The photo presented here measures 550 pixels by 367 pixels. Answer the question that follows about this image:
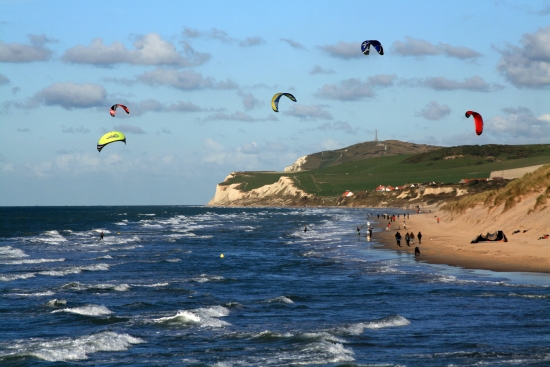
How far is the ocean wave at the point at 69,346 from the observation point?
19.7 m

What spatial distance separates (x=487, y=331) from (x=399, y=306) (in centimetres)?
529

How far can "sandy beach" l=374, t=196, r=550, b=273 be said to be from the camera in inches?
1503

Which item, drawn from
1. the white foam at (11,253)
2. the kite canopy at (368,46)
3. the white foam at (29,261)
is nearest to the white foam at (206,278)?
the white foam at (29,261)

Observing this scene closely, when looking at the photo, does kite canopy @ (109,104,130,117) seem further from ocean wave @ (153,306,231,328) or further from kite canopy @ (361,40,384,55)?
ocean wave @ (153,306,231,328)

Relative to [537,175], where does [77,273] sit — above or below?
below

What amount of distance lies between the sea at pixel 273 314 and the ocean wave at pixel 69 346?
0.06 meters

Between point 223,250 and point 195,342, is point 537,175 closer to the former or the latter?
point 223,250

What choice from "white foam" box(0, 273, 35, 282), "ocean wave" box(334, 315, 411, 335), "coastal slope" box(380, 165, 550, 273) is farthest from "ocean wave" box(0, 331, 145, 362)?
"coastal slope" box(380, 165, 550, 273)

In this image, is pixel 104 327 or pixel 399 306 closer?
pixel 104 327

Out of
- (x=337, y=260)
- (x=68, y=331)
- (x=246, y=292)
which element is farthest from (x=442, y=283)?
(x=68, y=331)

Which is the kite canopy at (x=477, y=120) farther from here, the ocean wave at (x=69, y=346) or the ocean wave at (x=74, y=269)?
the ocean wave at (x=69, y=346)

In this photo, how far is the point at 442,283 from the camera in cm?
3212

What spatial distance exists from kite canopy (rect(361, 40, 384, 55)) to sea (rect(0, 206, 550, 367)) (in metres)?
19.6

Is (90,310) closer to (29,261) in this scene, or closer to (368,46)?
(29,261)
